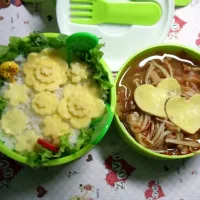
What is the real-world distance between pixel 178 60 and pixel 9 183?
0.50 meters

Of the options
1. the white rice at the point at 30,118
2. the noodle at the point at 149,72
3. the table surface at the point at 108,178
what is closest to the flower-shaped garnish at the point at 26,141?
the white rice at the point at 30,118

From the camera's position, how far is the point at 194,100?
951 millimetres

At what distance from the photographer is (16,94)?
888 millimetres

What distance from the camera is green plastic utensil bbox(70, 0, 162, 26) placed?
102 centimetres

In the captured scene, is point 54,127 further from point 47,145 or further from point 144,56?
point 144,56

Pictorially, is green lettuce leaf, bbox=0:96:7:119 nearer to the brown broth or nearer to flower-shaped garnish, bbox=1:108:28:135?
flower-shaped garnish, bbox=1:108:28:135

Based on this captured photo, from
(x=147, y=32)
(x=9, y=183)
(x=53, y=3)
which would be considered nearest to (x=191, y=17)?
(x=147, y=32)

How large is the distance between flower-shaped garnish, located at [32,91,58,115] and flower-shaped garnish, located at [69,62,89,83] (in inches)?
2.5

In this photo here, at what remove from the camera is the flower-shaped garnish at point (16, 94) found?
2.91ft

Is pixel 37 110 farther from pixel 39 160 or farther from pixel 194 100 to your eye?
pixel 194 100

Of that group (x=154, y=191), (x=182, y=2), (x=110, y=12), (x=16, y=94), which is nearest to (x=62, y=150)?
(x=16, y=94)

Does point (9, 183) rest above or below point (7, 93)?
below

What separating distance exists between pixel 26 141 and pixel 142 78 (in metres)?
0.31

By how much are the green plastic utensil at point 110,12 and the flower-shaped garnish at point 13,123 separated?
29cm
